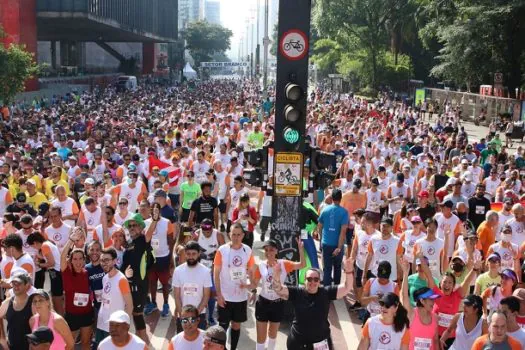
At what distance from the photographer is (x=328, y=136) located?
2091cm

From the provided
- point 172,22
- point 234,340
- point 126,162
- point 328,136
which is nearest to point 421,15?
point 328,136

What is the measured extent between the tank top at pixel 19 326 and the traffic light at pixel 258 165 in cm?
398

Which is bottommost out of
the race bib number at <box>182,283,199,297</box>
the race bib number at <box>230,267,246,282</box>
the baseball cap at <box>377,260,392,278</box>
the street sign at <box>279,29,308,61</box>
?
the race bib number at <box>182,283,199,297</box>

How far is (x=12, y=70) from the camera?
3066 centimetres

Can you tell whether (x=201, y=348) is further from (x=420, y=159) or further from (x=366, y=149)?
(x=366, y=149)

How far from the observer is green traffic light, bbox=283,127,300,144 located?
347 inches

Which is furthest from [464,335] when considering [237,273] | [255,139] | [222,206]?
[255,139]

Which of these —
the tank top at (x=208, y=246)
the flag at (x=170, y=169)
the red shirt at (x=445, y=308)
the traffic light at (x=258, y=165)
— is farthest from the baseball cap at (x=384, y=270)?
the flag at (x=170, y=169)

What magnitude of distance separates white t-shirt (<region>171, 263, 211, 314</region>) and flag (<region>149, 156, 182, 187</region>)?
7.05 meters

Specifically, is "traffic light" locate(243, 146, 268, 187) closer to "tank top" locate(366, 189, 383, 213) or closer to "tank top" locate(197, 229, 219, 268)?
"tank top" locate(197, 229, 219, 268)

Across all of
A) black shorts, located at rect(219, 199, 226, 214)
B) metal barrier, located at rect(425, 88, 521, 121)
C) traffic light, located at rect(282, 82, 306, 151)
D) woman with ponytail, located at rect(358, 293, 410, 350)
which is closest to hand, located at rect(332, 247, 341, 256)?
traffic light, located at rect(282, 82, 306, 151)

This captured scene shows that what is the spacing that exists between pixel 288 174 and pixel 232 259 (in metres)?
1.73

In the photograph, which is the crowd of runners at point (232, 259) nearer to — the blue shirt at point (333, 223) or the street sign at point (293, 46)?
the blue shirt at point (333, 223)

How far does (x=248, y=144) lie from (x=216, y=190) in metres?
7.24
